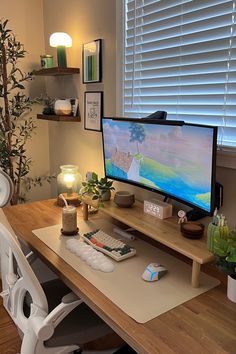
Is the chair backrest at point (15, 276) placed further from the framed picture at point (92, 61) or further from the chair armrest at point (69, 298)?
the framed picture at point (92, 61)

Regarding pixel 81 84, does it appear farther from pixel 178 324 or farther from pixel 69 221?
pixel 178 324

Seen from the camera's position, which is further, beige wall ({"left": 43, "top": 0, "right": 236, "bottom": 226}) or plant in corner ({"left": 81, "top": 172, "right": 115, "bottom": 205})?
beige wall ({"left": 43, "top": 0, "right": 236, "bottom": 226})

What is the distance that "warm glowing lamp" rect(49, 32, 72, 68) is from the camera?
2.17 metres

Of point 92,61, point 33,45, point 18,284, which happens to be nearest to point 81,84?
point 92,61

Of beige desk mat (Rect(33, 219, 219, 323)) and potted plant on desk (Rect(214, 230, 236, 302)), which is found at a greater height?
potted plant on desk (Rect(214, 230, 236, 302))

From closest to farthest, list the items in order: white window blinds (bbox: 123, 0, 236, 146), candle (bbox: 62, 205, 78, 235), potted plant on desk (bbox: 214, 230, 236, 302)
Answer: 1. potted plant on desk (bbox: 214, 230, 236, 302)
2. white window blinds (bbox: 123, 0, 236, 146)
3. candle (bbox: 62, 205, 78, 235)

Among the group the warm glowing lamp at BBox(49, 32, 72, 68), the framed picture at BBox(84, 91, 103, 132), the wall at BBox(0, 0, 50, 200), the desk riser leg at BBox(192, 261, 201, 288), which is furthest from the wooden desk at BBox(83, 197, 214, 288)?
the wall at BBox(0, 0, 50, 200)

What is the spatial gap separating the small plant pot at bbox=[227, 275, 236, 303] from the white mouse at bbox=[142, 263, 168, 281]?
0.81 ft

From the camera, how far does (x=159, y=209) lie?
143 cm

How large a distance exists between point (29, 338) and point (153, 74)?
1.36 m

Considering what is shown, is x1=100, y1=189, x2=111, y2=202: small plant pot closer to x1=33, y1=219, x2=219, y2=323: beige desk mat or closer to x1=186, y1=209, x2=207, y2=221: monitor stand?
x1=33, y1=219, x2=219, y2=323: beige desk mat

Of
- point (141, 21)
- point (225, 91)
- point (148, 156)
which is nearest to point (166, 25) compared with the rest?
point (141, 21)

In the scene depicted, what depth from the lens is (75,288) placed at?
112 cm

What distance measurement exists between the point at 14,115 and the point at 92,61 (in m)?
0.90
